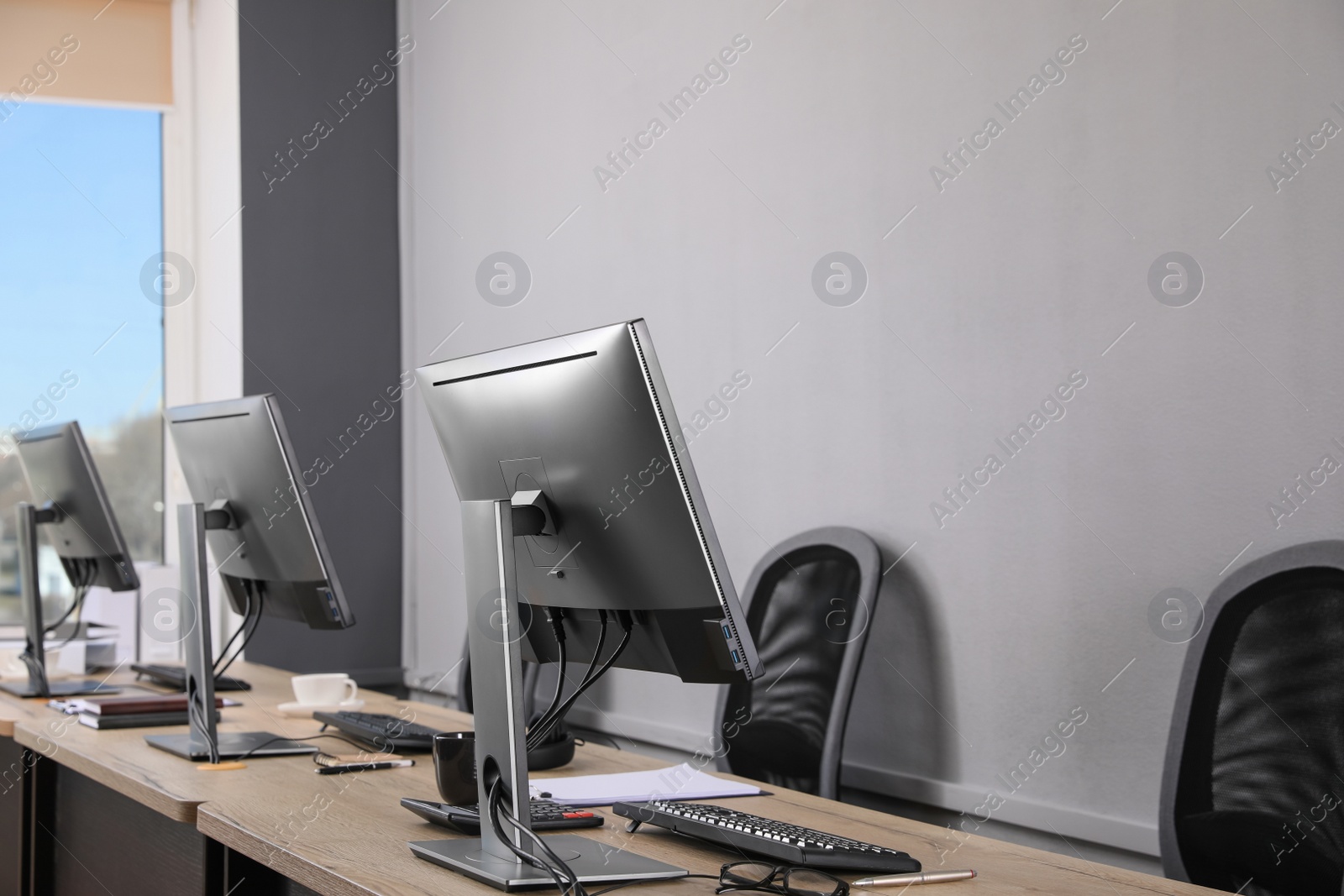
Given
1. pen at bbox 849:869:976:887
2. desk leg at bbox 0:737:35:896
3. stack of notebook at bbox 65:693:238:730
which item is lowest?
desk leg at bbox 0:737:35:896

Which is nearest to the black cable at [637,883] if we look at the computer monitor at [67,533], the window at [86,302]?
the computer monitor at [67,533]

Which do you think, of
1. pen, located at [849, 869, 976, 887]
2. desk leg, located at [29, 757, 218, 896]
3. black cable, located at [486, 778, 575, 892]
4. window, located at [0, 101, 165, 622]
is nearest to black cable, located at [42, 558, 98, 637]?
desk leg, located at [29, 757, 218, 896]

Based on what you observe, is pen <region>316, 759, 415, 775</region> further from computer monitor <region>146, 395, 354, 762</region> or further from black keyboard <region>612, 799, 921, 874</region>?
black keyboard <region>612, 799, 921, 874</region>

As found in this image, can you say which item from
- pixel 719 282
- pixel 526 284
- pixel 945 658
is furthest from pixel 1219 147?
pixel 526 284

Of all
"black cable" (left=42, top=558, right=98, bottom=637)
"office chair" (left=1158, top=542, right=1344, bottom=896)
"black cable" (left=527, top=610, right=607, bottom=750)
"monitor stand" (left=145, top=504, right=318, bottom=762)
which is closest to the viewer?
"black cable" (left=527, top=610, right=607, bottom=750)

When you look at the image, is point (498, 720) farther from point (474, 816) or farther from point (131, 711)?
point (131, 711)

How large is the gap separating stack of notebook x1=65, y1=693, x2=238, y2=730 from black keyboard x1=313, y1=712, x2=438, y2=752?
241 millimetres

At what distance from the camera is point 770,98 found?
Answer: 2805 mm

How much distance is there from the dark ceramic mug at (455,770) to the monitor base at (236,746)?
1.87 ft

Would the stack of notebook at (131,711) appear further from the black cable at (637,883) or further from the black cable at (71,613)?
the black cable at (637,883)

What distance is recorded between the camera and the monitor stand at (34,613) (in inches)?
107

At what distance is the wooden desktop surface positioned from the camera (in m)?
1.26

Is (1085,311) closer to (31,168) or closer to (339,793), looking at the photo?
(339,793)

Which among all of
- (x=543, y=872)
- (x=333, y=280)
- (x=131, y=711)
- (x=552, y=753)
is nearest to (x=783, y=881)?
(x=543, y=872)
